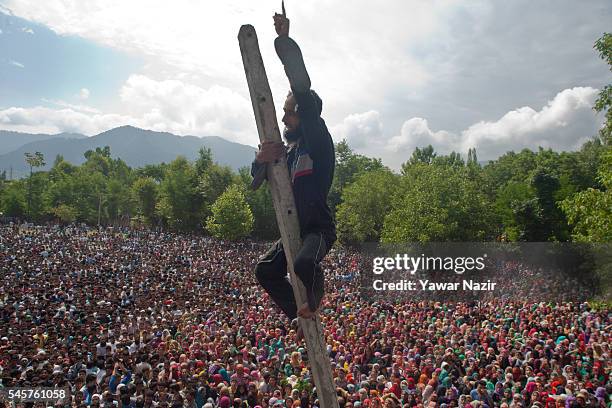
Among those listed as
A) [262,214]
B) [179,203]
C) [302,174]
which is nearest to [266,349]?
[302,174]

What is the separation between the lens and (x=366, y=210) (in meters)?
42.2

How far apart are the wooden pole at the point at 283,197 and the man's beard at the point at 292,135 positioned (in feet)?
1.03

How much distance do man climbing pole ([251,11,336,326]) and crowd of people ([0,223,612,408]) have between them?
952 millimetres

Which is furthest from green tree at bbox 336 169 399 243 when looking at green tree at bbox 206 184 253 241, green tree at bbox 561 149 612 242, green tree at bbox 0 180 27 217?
green tree at bbox 0 180 27 217

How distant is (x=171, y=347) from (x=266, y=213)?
46520 millimetres

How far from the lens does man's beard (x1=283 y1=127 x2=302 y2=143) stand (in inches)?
121

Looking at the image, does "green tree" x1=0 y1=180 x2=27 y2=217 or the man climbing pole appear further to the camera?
"green tree" x1=0 y1=180 x2=27 y2=217

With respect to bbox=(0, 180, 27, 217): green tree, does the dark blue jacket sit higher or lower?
lower

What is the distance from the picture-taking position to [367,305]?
18.9 metres

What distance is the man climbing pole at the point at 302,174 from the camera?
8.87 feet

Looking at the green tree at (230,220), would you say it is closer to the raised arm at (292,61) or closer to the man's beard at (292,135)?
the man's beard at (292,135)

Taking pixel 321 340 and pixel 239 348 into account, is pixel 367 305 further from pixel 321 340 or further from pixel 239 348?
pixel 321 340

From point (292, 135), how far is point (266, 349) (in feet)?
32.1

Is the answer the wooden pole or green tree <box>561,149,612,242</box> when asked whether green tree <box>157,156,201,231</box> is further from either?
the wooden pole
